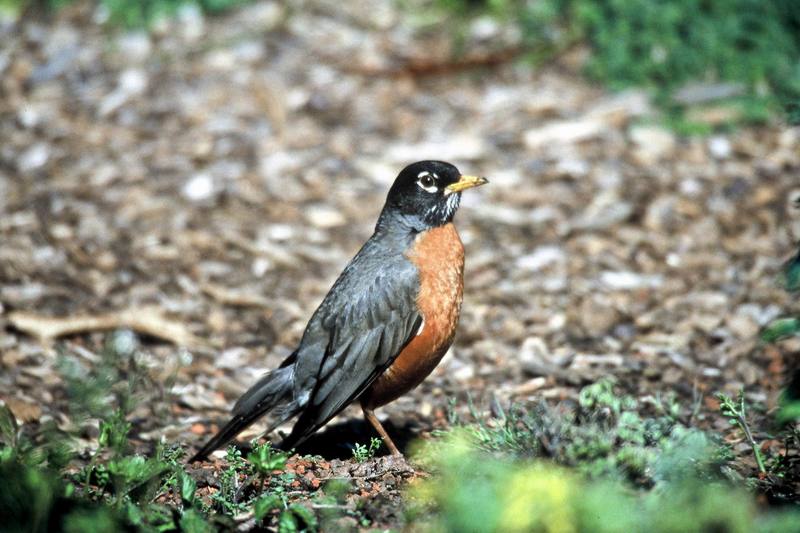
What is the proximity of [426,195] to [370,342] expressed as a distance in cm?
99

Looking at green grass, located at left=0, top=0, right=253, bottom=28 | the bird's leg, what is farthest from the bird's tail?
green grass, located at left=0, top=0, right=253, bottom=28

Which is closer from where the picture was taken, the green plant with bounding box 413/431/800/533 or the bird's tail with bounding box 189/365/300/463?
the green plant with bounding box 413/431/800/533

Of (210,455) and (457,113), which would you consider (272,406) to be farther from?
(457,113)

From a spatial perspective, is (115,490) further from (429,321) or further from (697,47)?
(697,47)

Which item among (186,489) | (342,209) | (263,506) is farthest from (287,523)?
(342,209)

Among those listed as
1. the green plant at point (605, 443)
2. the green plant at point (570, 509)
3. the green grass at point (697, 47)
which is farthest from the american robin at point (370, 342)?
the green grass at point (697, 47)

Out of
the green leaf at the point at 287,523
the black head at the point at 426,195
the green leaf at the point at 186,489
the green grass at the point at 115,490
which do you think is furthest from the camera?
the black head at the point at 426,195

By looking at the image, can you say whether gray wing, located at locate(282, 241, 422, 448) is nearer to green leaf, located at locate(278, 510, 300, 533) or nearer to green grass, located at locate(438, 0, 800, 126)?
green leaf, located at locate(278, 510, 300, 533)

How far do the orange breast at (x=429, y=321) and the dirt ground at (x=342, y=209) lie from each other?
0.38m

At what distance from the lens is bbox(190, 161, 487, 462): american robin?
507 cm

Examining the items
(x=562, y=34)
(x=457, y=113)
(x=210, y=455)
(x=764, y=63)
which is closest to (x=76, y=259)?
(x=210, y=455)

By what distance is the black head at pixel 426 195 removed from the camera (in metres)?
5.60

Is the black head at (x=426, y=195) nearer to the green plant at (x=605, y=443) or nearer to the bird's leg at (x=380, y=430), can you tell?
the bird's leg at (x=380, y=430)

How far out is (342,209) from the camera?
8.20 m
